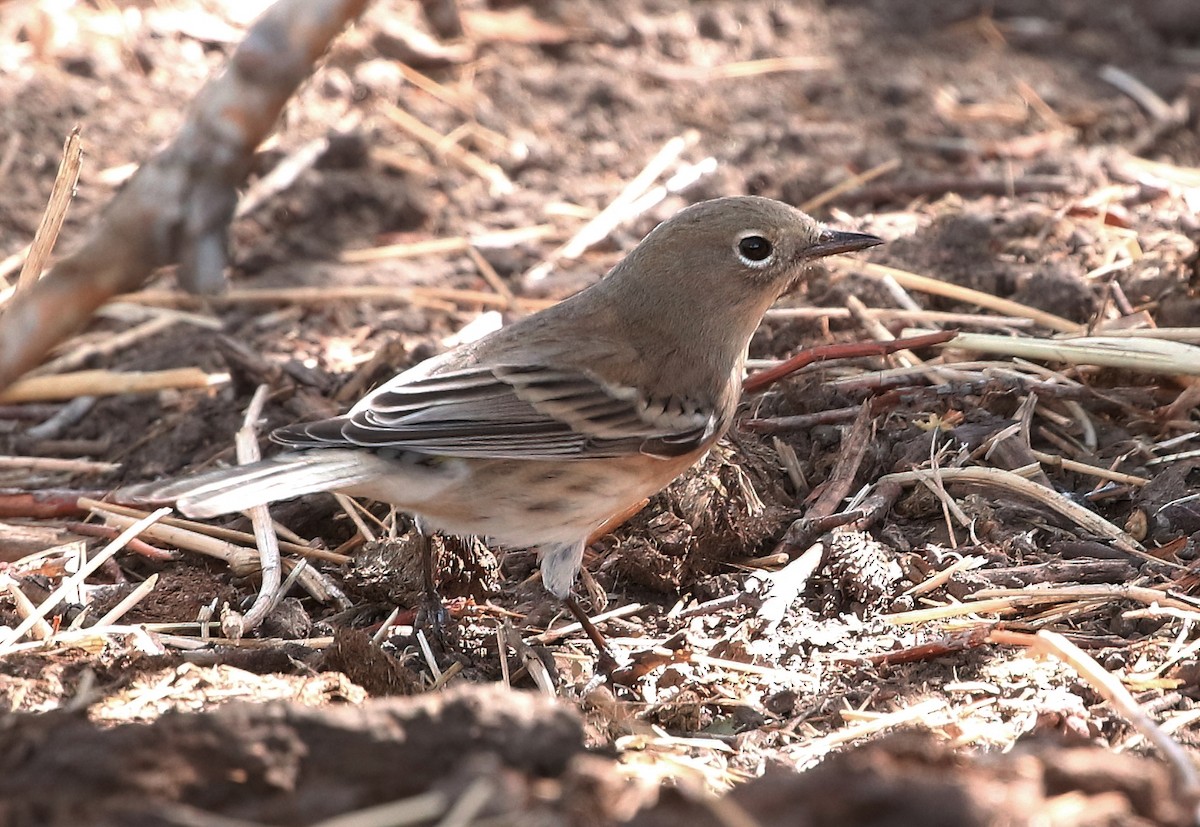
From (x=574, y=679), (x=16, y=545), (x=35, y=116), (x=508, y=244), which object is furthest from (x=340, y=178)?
(x=574, y=679)

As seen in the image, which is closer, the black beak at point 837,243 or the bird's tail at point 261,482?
the bird's tail at point 261,482

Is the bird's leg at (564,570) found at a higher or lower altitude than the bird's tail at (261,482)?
lower

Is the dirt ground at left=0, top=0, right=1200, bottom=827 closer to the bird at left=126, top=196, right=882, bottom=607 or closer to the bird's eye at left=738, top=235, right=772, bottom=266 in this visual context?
the bird at left=126, top=196, right=882, bottom=607

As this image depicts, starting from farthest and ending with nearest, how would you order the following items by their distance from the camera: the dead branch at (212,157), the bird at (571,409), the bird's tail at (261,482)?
the dead branch at (212,157) < the bird at (571,409) < the bird's tail at (261,482)

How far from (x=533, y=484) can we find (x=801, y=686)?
3.52ft

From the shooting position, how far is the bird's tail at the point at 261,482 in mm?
3697

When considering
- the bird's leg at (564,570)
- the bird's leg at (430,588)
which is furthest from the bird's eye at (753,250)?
the bird's leg at (430,588)

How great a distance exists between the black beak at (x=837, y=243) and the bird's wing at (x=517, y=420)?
2.32 feet

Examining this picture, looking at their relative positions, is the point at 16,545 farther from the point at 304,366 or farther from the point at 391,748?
the point at 391,748

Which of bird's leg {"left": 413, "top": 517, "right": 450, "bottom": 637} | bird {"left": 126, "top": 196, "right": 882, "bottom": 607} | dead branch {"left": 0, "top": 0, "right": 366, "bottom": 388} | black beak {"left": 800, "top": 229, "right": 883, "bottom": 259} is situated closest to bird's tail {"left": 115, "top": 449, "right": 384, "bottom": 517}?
bird {"left": 126, "top": 196, "right": 882, "bottom": 607}

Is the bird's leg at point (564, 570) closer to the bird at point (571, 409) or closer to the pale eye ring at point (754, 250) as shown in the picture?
the bird at point (571, 409)

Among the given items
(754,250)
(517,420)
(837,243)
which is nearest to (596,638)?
(517,420)

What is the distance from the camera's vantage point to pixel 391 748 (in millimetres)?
2627

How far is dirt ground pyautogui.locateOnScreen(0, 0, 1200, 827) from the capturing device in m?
2.63
